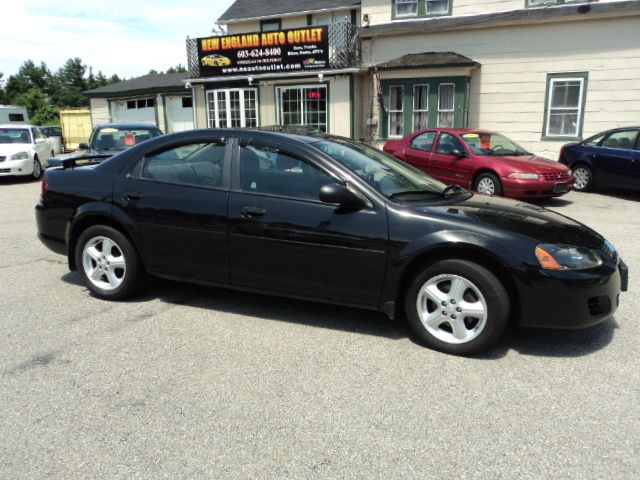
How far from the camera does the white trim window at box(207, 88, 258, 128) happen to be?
65.4 feet

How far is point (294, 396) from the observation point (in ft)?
10.3

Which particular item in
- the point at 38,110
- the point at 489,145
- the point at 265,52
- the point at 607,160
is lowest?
the point at 607,160

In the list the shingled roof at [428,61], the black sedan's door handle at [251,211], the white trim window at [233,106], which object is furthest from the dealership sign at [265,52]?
the black sedan's door handle at [251,211]

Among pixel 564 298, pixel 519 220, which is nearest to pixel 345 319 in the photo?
pixel 519 220

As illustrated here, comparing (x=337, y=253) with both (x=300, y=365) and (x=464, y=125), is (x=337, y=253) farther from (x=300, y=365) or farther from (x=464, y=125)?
(x=464, y=125)

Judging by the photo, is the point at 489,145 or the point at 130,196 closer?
the point at 130,196

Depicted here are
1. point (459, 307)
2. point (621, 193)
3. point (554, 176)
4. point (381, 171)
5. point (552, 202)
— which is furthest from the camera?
point (621, 193)

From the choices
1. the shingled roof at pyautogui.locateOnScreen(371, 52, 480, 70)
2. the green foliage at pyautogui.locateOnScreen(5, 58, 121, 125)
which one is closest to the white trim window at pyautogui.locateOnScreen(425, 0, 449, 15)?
the shingled roof at pyautogui.locateOnScreen(371, 52, 480, 70)

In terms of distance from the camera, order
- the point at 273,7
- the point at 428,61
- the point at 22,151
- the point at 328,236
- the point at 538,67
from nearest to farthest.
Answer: the point at 328,236 < the point at 22,151 < the point at 538,67 < the point at 428,61 < the point at 273,7

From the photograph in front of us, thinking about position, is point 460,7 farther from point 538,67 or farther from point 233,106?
point 233,106

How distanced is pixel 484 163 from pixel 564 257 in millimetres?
6733

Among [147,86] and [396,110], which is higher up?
[147,86]

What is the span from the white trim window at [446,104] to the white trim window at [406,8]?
263cm

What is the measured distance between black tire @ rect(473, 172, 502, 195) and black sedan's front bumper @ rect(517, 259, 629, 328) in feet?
21.1
